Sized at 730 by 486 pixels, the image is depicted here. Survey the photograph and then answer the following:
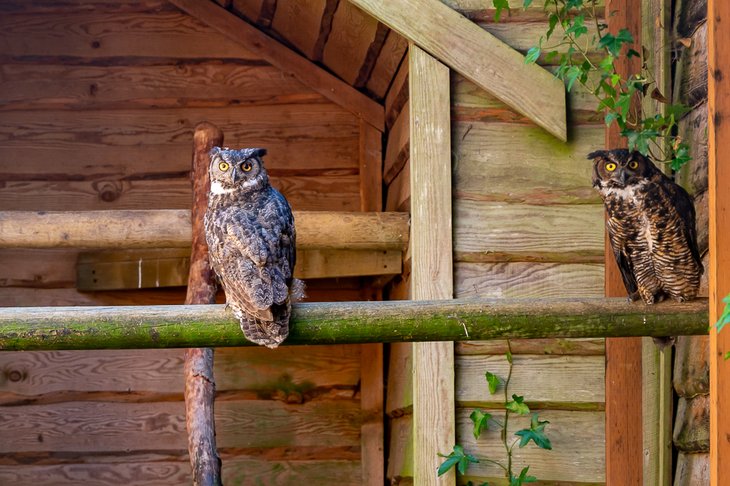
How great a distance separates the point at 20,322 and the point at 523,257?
5.84 ft

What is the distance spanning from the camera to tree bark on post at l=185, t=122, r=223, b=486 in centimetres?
410

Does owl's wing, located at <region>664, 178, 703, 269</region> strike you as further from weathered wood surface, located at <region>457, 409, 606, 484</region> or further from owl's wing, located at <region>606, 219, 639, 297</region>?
weathered wood surface, located at <region>457, 409, 606, 484</region>

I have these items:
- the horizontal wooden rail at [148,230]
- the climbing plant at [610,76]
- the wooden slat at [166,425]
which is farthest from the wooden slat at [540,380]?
the wooden slat at [166,425]

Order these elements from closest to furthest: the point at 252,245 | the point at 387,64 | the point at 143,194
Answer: the point at 252,245
the point at 387,64
the point at 143,194

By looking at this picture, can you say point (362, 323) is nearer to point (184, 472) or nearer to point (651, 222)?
point (651, 222)

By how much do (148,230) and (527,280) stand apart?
1480mm

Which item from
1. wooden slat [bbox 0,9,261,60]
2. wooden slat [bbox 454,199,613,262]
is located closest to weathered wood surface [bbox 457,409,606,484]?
wooden slat [bbox 454,199,613,262]

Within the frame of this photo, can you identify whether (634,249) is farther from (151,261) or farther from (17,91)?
(17,91)

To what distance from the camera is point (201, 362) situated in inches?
167

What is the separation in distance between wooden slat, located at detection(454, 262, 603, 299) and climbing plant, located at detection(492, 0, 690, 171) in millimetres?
484

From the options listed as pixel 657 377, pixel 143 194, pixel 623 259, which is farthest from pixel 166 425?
pixel 623 259

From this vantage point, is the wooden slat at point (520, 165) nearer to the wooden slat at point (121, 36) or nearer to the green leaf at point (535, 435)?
the green leaf at point (535, 435)

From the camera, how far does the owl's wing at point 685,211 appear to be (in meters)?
3.14

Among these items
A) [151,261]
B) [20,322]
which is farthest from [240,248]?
[151,261]
